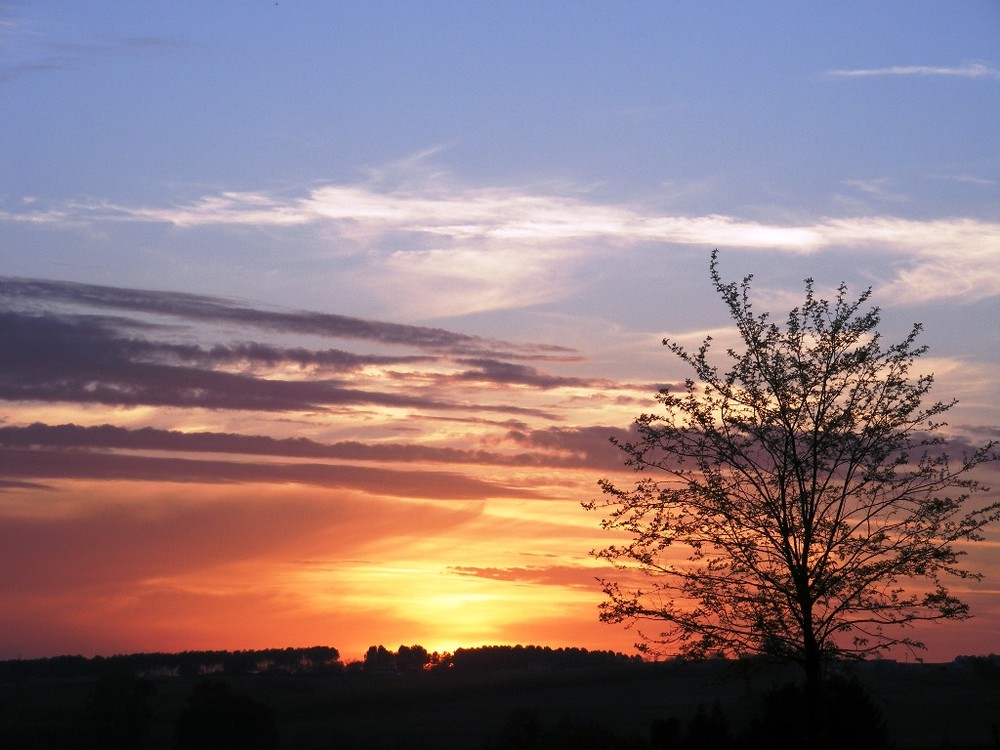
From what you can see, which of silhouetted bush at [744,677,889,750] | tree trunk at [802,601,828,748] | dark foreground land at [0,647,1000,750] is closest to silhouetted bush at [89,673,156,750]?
dark foreground land at [0,647,1000,750]

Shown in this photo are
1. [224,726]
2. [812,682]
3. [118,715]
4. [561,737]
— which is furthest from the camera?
[118,715]

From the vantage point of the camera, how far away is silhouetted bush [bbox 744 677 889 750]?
2236 cm

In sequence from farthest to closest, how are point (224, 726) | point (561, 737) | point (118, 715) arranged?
point (118, 715), point (224, 726), point (561, 737)

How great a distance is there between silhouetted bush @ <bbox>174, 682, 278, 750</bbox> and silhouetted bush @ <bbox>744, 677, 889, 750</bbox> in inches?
2126

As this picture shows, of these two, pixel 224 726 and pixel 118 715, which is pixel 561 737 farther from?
pixel 118 715

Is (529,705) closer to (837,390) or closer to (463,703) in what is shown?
(463,703)

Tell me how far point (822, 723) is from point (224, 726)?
7132 centimetres

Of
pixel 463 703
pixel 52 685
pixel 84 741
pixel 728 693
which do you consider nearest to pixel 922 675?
pixel 728 693

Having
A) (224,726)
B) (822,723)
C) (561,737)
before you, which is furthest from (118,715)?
(822,723)

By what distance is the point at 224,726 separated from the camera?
84375 millimetres

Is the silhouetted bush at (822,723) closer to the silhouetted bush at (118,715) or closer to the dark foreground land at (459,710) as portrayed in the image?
the dark foreground land at (459,710)

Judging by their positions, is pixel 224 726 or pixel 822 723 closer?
pixel 822 723

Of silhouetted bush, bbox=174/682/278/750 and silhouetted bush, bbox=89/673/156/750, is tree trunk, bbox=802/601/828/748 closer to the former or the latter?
silhouetted bush, bbox=174/682/278/750

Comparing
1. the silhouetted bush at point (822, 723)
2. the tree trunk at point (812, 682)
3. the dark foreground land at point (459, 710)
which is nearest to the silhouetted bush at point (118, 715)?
the dark foreground land at point (459, 710)
